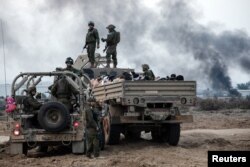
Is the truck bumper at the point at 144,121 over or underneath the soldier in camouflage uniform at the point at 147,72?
underneath

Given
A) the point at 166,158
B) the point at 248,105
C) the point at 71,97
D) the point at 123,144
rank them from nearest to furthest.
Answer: the point at 166,158 < the point at 71,97 < the point at 123,144 < the point at 248,105

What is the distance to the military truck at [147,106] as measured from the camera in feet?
43.9

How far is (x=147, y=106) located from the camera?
44.5 feet

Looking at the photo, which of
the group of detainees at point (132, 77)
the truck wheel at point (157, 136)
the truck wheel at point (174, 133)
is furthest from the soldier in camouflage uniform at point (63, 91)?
the truck wheel at point (157, 136)

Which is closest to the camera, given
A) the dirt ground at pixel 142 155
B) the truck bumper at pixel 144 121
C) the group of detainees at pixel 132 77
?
the dirt ground at pixel 142 155

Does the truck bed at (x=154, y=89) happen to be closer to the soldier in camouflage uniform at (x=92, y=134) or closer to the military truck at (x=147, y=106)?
the military truck at (x=147, y=106)

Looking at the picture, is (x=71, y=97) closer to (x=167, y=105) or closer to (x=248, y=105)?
(x=167, y=105)

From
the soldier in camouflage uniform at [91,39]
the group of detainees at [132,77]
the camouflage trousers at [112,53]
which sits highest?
the soldier in camouflage uniform at [91,39]

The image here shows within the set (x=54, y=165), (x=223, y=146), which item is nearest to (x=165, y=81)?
(x=223, y=146)

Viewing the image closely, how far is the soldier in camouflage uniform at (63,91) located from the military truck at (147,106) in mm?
1217

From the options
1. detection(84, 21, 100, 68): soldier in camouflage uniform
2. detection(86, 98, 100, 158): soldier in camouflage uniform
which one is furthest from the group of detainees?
detection(84, 21, 100, 68): soldier in camouflage uniform

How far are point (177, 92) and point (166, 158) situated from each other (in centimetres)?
262

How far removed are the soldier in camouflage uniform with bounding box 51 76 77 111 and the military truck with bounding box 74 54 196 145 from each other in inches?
47.9

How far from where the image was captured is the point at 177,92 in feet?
44.8
